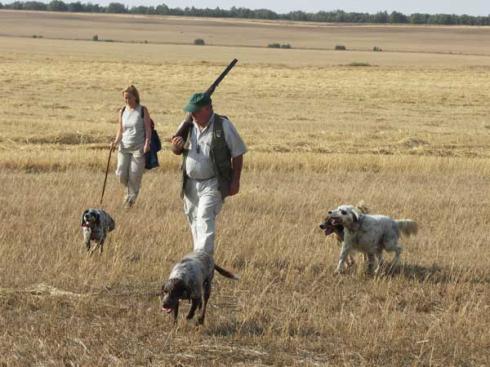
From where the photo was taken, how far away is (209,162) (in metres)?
8.77

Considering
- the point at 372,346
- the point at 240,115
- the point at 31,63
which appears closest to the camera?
the point at 372,346

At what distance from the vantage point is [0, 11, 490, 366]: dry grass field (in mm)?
7023

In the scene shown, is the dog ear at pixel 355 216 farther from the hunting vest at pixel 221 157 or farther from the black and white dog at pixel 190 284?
the black and white dog at pixel 190 284

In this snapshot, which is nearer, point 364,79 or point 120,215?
point 120,215

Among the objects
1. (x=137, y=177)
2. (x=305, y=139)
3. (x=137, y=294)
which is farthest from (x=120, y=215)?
(x=305, y=139)

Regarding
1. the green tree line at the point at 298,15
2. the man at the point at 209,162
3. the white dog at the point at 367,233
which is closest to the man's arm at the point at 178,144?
the man at the point at 209,162

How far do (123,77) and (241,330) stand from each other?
42882 mm

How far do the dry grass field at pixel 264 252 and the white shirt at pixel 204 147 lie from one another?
1.09m

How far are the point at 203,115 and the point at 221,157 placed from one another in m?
0.44

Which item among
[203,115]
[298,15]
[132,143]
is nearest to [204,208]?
[203,115]

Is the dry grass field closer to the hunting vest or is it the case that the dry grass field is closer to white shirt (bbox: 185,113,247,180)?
the hunting vest

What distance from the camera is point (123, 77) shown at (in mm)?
→ 49188

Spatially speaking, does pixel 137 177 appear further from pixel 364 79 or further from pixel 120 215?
pixel 364 79

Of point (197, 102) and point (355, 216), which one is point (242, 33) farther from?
point (197, 102)
